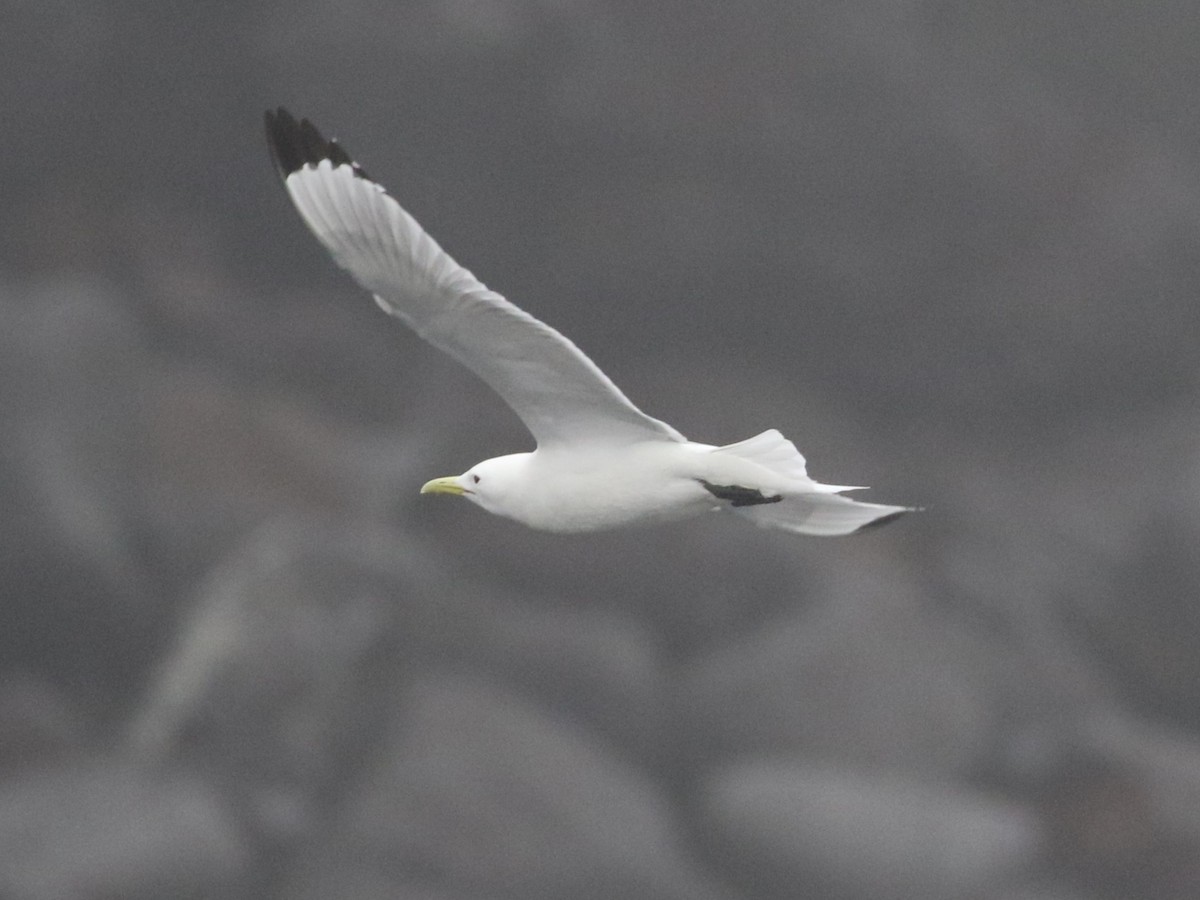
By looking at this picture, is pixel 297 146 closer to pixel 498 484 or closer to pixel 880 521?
pixel 498 484

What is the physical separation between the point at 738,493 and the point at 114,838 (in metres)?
10.4

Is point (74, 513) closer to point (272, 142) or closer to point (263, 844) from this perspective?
point (263, 844)

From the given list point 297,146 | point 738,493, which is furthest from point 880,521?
point 297,146

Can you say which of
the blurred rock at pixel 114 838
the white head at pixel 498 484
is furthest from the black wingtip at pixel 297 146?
the blurred rock at pixel 114 838

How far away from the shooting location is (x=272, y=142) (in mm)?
5652

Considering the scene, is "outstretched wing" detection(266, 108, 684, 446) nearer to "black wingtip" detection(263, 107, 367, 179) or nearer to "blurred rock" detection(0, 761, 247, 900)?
"black wingtip" detection(263, 107, 367, 179)

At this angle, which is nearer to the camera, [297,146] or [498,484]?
[297,146]

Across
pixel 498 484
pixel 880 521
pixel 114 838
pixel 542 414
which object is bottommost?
pixel 498 484

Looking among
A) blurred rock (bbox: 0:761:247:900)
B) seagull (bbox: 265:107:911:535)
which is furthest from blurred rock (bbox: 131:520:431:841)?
seagull (bbox: 265:107:911:535)

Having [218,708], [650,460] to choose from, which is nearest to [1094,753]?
[218,708]

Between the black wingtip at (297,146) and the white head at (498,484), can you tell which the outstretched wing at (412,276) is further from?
the white head at (498,484)

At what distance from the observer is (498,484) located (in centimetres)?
622

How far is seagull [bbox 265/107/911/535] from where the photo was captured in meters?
5.48

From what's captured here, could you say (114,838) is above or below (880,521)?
above
